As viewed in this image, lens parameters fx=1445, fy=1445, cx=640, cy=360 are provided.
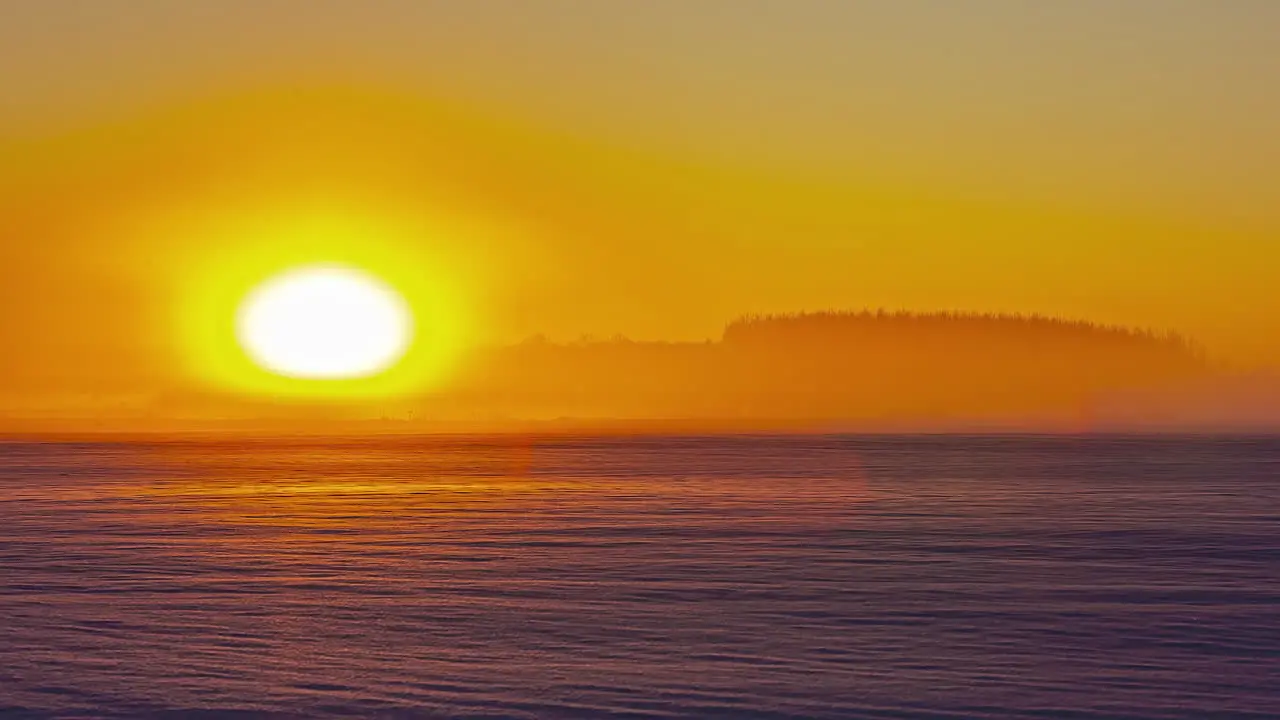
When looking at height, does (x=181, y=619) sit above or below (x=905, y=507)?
below

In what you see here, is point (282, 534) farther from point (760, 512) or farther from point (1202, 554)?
point (1202, 554)

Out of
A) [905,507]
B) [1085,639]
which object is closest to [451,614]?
[1085,639]

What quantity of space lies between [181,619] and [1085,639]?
680 inches

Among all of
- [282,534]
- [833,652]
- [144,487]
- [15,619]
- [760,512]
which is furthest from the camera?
[144,487]

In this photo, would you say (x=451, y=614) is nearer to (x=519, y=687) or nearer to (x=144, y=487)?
(x=519, y=687)

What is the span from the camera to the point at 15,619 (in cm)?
2838

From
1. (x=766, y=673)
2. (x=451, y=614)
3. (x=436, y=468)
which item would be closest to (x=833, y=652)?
(x=766, y=673)

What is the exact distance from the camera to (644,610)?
29594 millimetres

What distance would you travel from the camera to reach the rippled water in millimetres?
21469

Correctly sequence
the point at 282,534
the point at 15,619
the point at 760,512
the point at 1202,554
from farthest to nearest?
the point at 760,512
the point at 282,534
the point at 1202,554
the point at 15,619

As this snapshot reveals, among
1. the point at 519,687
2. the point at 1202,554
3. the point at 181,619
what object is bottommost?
the point at 519,687

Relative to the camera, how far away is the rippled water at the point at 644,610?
70.4 ft

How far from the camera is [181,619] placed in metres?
28.5

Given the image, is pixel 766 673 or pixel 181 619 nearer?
pixel 766 673
